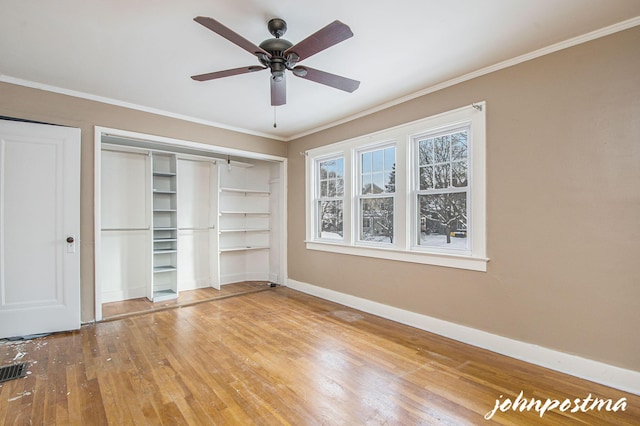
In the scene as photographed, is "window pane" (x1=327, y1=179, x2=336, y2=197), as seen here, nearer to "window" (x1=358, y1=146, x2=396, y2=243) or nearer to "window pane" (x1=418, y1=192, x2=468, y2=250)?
"window" (x1=358, y1=146, x2=396, y2=243)

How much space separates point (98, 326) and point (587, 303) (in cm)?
498

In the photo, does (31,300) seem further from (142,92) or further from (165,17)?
(165,17)

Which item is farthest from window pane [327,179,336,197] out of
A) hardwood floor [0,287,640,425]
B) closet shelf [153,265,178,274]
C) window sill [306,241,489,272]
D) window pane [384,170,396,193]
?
closet shelf [153,265,178,274]

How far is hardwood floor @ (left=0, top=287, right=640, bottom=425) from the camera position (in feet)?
6.51

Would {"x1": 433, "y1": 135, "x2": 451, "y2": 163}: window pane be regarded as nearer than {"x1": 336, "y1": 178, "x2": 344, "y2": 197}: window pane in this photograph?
Yes

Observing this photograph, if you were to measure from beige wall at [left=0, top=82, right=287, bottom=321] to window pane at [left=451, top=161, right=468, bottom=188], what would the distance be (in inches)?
147

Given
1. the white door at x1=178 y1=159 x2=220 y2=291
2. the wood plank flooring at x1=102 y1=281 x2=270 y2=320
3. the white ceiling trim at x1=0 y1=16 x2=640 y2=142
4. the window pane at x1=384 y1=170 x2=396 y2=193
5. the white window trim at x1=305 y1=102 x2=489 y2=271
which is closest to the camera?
the white ceiling trim at x1=0 y1=16 x2=640 y2=142

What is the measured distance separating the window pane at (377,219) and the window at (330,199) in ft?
1.47

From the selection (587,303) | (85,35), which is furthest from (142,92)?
(587,303)

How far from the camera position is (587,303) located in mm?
2439

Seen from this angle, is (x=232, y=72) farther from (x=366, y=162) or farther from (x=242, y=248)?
(x=242, y=248)

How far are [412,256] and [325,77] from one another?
226 centimetres

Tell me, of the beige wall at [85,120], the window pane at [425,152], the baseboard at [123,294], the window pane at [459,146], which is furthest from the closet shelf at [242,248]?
the window pane at [459,146]

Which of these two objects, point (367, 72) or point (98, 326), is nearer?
point (367, 72)
